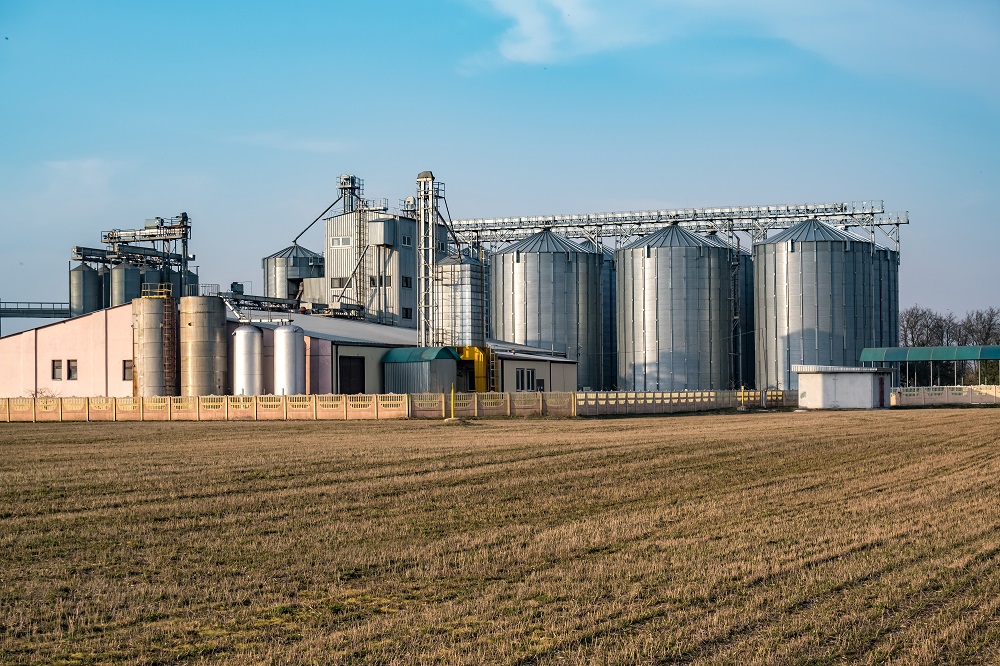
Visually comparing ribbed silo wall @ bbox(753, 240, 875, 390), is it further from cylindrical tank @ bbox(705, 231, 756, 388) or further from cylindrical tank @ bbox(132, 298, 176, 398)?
cylindrical tank @ bbox(132, 298, 176, 398)

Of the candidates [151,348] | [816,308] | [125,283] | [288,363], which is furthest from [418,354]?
[125,283]

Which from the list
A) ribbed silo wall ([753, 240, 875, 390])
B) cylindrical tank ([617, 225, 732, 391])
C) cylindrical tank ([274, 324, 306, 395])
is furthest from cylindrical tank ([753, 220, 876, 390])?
cylindrical tank ([274, 324, 306, 395])

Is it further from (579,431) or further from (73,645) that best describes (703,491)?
(579,431)

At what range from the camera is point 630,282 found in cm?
8044

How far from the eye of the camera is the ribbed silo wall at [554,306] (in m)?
84.1

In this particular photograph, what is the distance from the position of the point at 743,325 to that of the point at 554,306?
46.2 ft

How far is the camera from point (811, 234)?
258 feet

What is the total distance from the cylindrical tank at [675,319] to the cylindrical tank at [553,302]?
16.5 ft

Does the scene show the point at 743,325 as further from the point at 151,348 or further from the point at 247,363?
the point at 151,348

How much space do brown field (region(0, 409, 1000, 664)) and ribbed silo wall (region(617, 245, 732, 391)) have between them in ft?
169

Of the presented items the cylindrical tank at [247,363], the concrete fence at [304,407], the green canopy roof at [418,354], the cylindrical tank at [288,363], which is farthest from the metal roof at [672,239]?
the cylindrical tank at [247,363]

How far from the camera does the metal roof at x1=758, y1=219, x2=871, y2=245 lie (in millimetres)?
78312

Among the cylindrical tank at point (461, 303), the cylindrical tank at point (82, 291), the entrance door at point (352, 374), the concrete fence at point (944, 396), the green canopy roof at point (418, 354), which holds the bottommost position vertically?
the concrete fence at point (944, 396)

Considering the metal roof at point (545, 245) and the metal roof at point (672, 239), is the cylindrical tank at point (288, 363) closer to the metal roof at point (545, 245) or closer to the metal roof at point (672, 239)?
the metal roof at point (672, 239)
